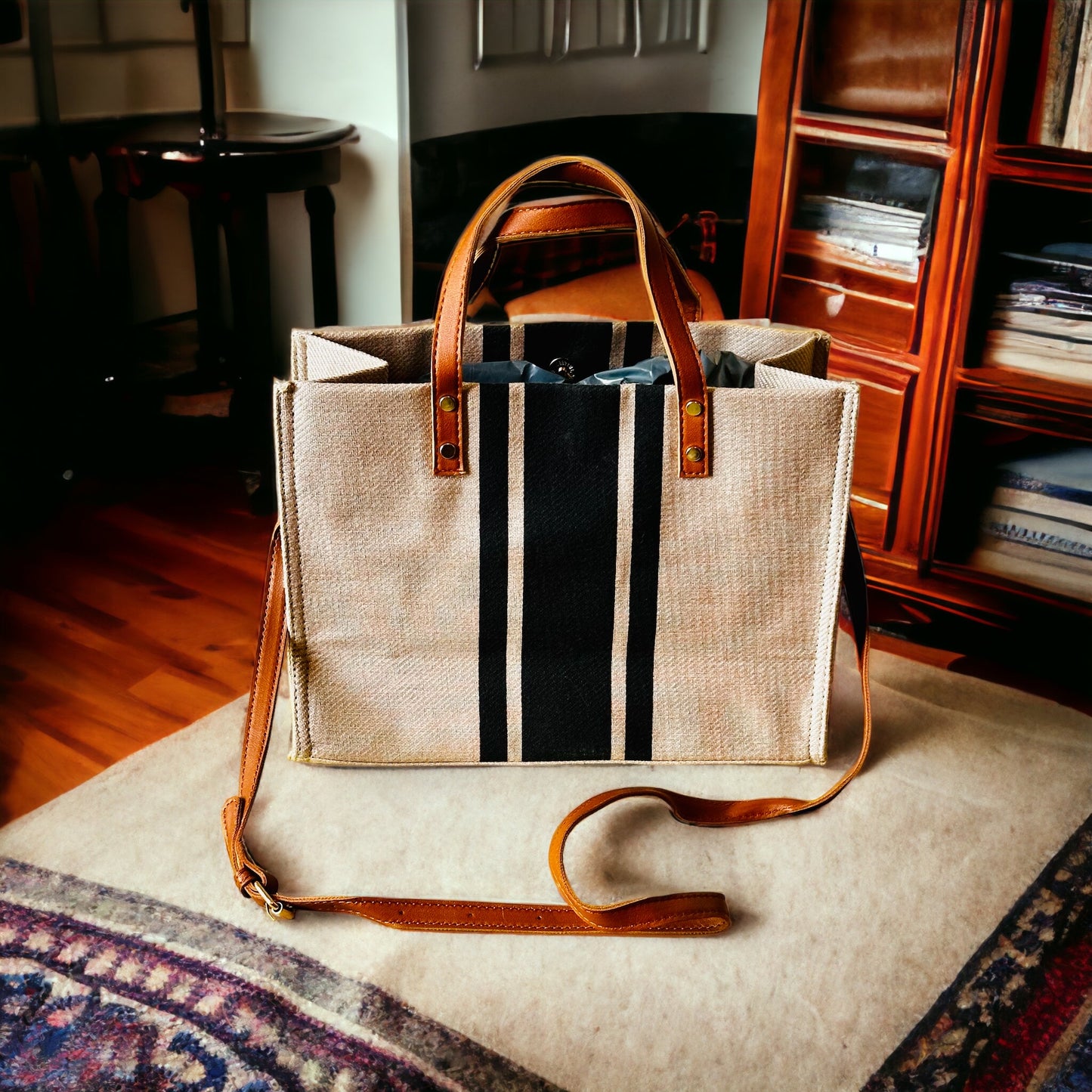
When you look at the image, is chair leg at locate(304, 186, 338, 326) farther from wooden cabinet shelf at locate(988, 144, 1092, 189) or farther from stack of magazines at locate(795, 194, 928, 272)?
wooden cabinet shelf at locate(988, 144, 1092, 189)

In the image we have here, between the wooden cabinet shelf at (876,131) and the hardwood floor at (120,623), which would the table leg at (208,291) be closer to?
the hardwood floor at (120,623)

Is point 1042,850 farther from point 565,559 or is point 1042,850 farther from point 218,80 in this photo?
point 218,80

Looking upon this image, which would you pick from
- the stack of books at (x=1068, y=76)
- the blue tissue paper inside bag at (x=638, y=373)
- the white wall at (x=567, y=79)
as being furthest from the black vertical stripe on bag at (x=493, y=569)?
the white wall at (x=567, y=79)

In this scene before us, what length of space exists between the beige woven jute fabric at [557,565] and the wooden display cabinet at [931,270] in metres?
0.40

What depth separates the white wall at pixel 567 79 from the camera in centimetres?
163

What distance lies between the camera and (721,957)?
856mm

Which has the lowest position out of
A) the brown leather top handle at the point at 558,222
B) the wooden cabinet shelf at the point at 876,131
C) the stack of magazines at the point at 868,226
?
the stack of magazines at the point at 868,226

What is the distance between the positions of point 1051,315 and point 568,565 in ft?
2.36

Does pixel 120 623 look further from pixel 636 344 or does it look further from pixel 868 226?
pixel 868 226

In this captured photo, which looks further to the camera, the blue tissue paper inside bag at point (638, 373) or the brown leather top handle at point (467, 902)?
the blue tissue paper inside bag at point (638, 373)

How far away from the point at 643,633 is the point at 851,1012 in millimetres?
347

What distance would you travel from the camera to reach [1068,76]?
3.99 feet

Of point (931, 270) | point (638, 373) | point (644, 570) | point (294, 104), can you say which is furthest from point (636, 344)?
point (294, 104)

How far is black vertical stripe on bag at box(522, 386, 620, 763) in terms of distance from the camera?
94cm
